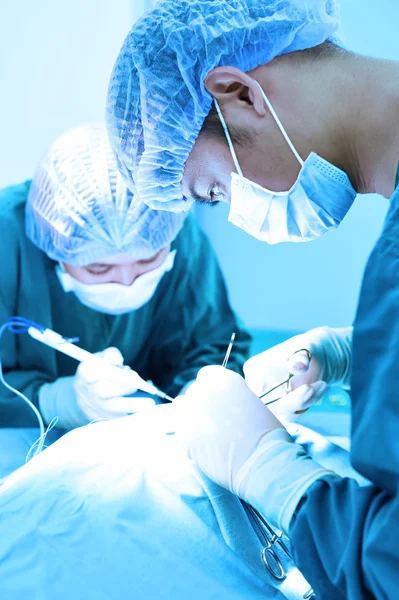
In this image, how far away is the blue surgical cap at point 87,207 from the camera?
174cm

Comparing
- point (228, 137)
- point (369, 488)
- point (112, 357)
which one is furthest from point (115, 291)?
point (369, 488)

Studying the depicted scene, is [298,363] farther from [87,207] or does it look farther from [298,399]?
[87,207]

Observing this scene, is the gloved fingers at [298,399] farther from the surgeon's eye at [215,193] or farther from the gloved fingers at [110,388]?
the surgeon's eye at [215,193]

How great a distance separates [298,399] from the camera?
1.56 meters

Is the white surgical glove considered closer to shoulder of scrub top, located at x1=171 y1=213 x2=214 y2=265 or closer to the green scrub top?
the green scrub top

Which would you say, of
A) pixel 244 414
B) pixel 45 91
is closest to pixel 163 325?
pixel 45 91

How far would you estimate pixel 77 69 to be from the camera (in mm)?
2055

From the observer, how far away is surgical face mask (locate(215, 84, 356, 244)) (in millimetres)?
1221

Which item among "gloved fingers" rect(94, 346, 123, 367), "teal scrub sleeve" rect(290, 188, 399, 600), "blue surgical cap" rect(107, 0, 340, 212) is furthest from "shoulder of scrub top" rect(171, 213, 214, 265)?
"teal scrub sleeve" rect(290, 188, 399, 600)

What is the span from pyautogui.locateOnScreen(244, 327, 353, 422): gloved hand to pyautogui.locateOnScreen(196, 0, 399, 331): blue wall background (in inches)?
44.5

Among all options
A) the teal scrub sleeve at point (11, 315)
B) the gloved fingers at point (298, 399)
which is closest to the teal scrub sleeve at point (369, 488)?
the gloved fingers at point (298, 399)

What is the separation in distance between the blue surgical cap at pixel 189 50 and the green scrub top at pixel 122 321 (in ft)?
2.44

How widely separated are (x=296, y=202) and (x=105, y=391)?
0.77 meters

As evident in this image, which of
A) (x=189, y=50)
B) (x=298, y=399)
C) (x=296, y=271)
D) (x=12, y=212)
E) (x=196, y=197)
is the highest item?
(x=189, y=50)
